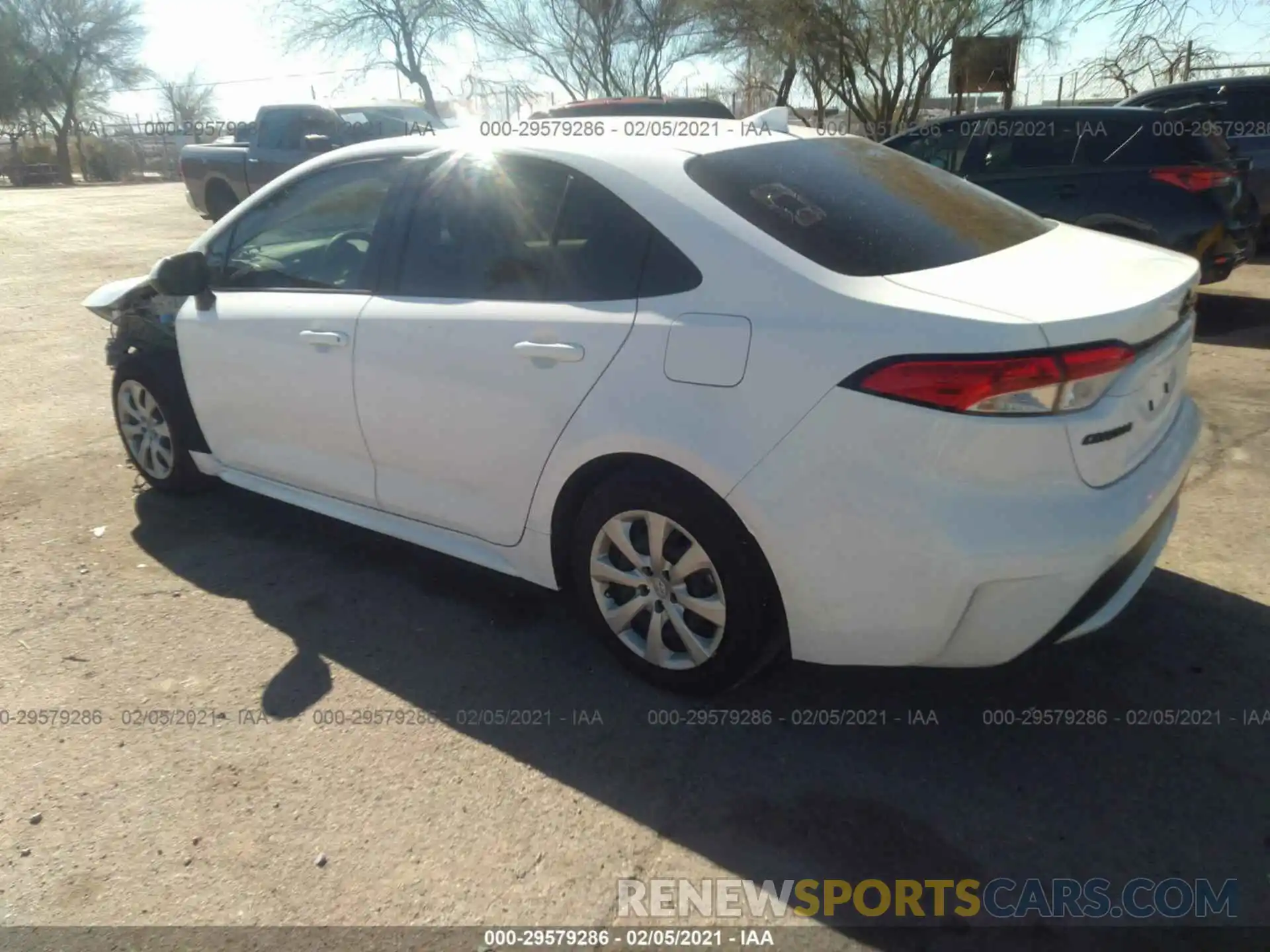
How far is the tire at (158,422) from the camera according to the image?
14.5ft

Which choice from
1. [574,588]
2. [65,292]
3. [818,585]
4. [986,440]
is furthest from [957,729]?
[65,292]

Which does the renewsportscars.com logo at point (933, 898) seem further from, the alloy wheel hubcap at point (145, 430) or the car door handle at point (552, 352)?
the alloy wheel hubcap at point (145, 430)

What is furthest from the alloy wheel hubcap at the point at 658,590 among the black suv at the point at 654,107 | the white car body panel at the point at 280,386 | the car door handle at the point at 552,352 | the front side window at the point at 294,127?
the front side window at the point at 294,127

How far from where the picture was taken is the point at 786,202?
2850 millimetres

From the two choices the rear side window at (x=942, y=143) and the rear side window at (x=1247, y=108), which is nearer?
the rear side window at (x=942, y=143)

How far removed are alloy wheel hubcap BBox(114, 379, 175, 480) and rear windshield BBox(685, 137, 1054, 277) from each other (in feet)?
9.55

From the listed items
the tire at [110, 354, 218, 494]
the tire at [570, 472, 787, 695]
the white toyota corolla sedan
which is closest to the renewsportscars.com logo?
the white toyota corolla sedan

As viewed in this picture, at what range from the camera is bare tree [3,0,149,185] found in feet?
143

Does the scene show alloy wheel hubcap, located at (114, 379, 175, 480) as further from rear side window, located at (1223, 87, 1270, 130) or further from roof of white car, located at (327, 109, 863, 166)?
rear side window, located at (1223, 87, 1270, 130)

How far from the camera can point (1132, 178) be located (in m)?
7.31

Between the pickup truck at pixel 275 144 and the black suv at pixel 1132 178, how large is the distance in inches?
349

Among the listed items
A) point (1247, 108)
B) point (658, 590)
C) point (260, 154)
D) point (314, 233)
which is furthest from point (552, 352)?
point (260, 154)

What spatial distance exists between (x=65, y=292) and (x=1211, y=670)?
37.1 ft

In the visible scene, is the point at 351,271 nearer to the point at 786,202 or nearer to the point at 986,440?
the point at 786,202
